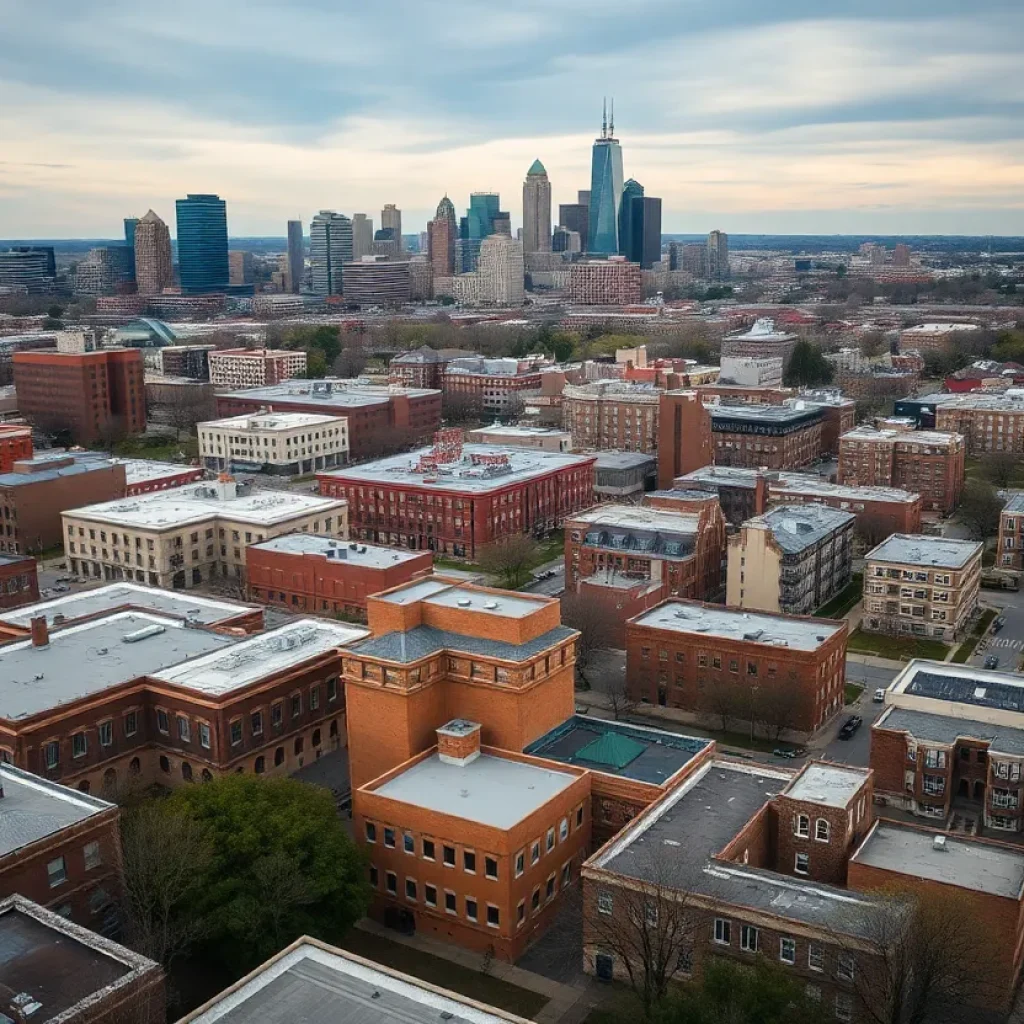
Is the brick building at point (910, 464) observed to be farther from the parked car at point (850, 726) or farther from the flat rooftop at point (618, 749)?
the flat rooftop at point (618, 749)

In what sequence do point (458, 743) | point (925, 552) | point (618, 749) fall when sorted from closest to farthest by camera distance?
point (458, 743) → point (618, 749) → point (925, 552)

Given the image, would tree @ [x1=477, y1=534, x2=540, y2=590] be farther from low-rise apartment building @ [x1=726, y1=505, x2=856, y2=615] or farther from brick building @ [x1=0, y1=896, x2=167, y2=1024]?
brick building @ [x1=0, y1=896, x2=167, y2=1024]

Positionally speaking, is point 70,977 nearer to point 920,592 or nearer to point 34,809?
point 34,809

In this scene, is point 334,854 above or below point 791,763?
above

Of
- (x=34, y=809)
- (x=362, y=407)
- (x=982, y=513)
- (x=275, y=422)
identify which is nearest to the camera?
(x=34, y=809)

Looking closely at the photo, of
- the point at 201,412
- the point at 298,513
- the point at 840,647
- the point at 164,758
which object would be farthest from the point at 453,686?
the point at 201,412

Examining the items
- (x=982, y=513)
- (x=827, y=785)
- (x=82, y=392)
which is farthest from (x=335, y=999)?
(x=82, y=392)

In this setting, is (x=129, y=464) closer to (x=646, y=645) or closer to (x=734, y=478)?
(x=734, y=478)
